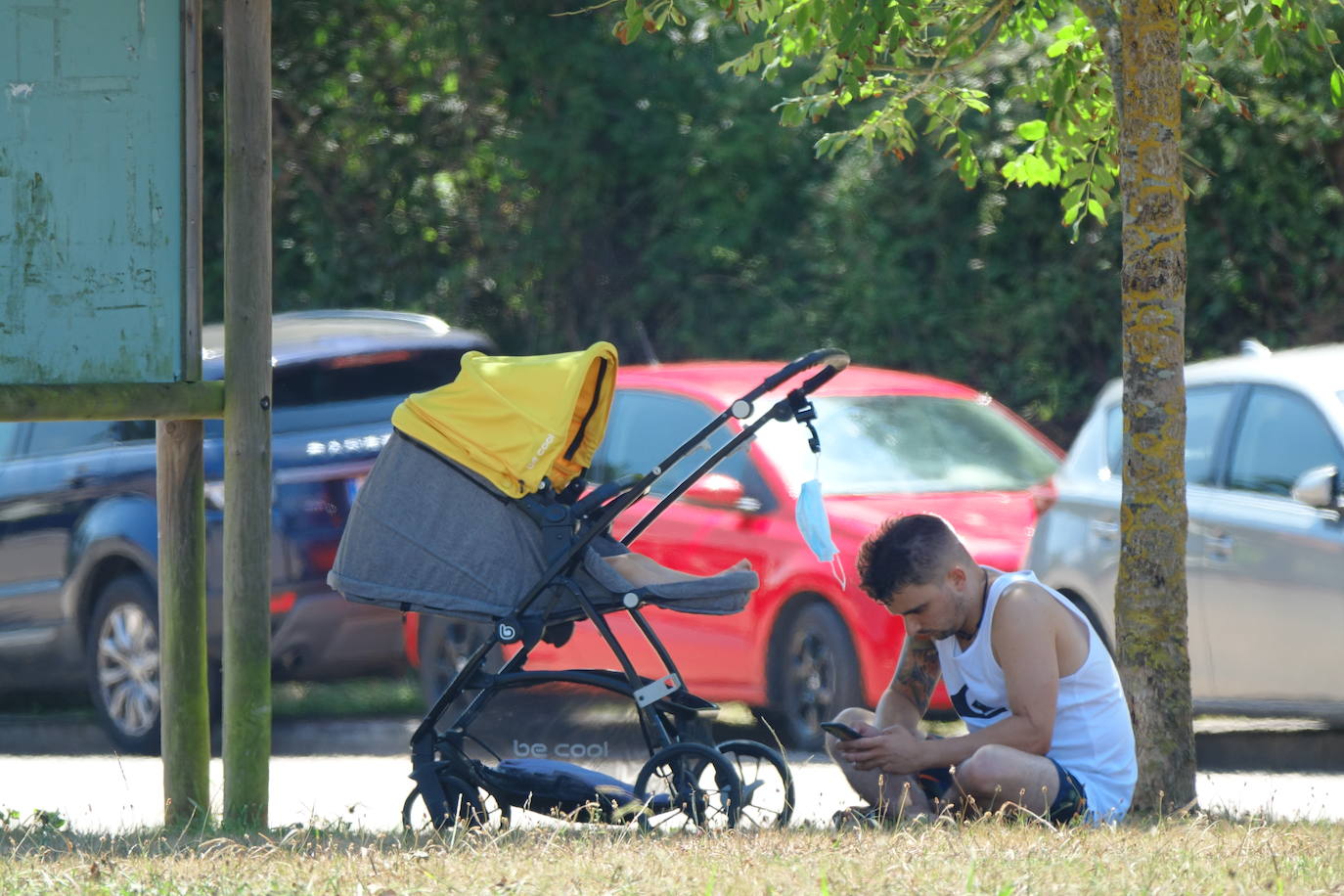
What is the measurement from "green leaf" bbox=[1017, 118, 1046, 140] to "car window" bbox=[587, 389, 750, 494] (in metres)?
2.27

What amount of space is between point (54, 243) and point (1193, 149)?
775 centimetres

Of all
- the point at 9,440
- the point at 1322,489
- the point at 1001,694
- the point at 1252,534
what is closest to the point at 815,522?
the point at 1001,694

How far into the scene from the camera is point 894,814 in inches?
231

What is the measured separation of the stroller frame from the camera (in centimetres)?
580

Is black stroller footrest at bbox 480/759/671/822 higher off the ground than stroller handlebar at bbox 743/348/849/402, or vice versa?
stroller handlebar at bbox 743/348/849/402

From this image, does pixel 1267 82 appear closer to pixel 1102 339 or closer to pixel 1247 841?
pixel 1102 339

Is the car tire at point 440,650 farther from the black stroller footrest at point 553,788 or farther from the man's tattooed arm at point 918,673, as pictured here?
the man's tattooed arm at point 918,673

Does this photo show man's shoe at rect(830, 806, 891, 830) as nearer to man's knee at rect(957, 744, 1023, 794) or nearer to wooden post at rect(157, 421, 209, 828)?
man's knee at rect(957, 744, 1023, 794)

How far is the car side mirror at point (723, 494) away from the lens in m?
8.97

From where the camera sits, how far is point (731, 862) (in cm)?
482

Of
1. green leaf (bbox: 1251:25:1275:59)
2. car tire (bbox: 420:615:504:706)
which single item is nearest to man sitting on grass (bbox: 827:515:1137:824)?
green leaf (bbox: 1251:25:1275:59)

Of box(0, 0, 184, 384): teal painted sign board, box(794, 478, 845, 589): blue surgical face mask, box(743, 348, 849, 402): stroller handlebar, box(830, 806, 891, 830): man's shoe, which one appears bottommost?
box(830, 806, 891, 830): man's shoe

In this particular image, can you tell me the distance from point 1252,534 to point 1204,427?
0.74 metres

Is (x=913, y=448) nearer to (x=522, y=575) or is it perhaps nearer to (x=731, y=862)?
(x=522, y=575)
